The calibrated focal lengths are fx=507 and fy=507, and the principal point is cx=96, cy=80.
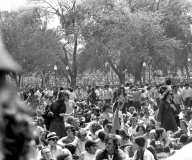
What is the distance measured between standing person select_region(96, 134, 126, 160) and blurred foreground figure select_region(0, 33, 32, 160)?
587cm

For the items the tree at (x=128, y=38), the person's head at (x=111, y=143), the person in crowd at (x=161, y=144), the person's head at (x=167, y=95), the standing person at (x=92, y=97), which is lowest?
the person in crowd at (x=161, y=144)

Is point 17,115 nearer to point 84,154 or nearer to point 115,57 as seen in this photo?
point 84,154

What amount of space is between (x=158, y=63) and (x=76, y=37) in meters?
9.14

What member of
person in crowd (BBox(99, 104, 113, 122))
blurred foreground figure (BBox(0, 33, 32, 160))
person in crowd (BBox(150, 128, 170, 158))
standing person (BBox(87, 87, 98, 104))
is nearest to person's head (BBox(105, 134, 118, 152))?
person in crowd (BBox(150, 128, 170, 158))

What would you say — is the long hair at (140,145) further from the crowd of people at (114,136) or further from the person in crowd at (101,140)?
the person in crowd at (101,140)

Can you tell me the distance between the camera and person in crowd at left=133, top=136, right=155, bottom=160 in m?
6.76

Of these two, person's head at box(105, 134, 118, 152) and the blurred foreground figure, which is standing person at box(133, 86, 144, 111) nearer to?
person's head at box(105, 134, 118, 152)

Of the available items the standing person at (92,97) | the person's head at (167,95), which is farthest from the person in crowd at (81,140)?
the standing person at (92,97)

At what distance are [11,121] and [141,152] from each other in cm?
636

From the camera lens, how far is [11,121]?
23.0 inches

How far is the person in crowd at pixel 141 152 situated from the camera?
22.2ft

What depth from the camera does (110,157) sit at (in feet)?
21.8

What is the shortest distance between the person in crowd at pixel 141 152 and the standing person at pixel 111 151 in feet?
1.18

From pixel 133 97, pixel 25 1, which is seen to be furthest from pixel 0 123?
pixel 25 1
